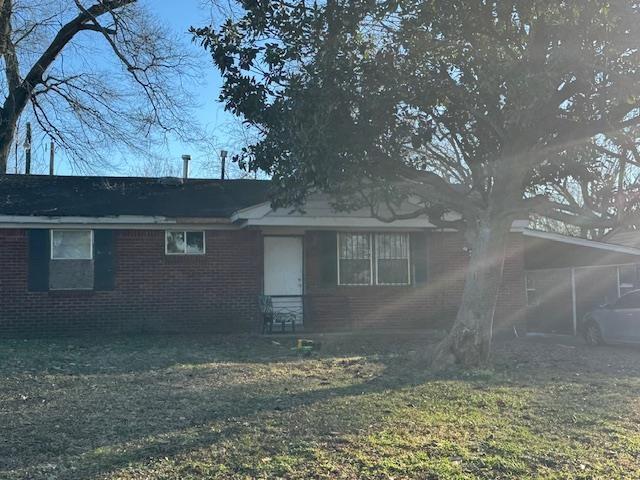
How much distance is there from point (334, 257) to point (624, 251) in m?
7.34

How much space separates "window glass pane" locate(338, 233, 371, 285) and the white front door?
3.34 feet

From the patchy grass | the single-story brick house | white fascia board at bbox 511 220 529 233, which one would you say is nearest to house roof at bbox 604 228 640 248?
the single-story brick house

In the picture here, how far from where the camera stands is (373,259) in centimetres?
1532

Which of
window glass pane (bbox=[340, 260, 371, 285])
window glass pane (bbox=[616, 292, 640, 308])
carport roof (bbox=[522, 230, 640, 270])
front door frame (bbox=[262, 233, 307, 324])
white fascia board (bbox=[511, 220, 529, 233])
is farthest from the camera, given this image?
carport roof (bbox=[522, 230, 640, 270])

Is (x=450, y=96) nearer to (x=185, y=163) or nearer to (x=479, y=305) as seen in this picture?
→ (x=479, y=305)

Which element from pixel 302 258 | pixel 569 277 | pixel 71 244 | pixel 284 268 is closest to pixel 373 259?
pixel 302 258

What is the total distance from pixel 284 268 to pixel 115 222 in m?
3.95

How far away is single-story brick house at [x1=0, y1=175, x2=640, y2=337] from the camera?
1359 centimetres

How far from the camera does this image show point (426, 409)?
710cm

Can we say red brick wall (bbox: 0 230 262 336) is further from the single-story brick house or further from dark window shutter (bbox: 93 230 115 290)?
dark window shutter (bbox: 93 230 115 290)

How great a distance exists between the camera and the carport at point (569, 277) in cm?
1644

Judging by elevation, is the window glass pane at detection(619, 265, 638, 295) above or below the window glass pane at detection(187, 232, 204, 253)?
below

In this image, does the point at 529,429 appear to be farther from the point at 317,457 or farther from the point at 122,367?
the point at 122,367

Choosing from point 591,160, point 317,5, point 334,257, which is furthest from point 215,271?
point 591,160
